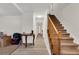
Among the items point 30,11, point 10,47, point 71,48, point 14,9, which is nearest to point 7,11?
point 14,9

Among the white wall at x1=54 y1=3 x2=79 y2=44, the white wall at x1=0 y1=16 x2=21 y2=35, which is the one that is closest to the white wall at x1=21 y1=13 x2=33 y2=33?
the white wall at x1=0 y1=16 x2=21 y2=35

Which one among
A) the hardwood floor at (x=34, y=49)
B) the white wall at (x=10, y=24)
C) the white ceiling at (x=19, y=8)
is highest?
the white ceiling at (x=19, y=8)

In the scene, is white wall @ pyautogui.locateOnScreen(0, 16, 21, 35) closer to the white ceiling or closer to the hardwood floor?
the white ceiling

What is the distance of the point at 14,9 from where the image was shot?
3.83 metres

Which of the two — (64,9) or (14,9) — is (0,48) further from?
(64,9)

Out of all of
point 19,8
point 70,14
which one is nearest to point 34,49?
point 19,8

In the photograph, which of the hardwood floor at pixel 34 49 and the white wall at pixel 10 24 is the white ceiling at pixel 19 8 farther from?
the hardwood floor at pixel 34 49

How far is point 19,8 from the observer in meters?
3.81

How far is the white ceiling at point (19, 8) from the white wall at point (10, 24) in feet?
0.38

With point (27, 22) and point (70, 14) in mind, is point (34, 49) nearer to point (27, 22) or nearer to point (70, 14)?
point (27, 22)

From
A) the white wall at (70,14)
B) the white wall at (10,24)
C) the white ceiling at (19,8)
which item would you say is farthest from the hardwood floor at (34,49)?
the white wall at (70,14)

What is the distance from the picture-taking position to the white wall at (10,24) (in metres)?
3.50

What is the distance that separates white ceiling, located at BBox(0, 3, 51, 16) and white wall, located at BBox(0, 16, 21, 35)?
0.38 ft

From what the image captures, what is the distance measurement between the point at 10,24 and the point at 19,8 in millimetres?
519
